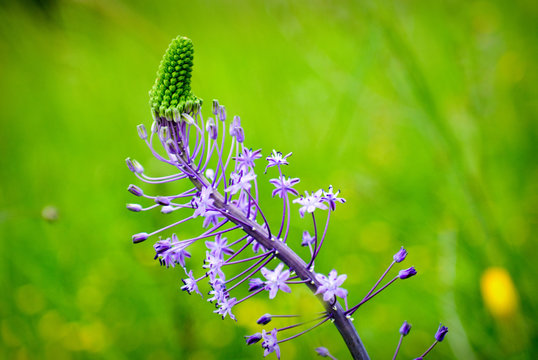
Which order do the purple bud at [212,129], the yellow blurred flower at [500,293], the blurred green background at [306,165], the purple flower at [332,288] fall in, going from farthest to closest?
the blurred green background at [306,165] → the yellow blurred flower at [500,293] → the purple bud at [212,129] → the purple flower at [332,288]

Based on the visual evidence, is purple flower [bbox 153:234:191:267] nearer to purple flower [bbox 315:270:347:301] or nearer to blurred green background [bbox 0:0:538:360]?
purple flower [bbox 315:270:347:301]

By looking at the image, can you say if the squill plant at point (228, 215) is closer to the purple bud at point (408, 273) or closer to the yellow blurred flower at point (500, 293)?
the purple bud at point (408, 273)

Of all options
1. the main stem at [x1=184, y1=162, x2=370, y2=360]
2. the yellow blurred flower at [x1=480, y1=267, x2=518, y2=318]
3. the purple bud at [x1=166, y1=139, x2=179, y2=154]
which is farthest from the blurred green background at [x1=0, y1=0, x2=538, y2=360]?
the purple bud at [x1=166, y1=139, x2=179, y2=154]

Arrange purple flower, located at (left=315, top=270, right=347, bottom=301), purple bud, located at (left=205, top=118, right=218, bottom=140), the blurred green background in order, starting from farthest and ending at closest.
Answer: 1. the blurred green background
2. purple bud, located at (left=205, top=118, right=218, bottom=140)
3. purple flower, located at (left=315, top=270, right=347, bottom=301)

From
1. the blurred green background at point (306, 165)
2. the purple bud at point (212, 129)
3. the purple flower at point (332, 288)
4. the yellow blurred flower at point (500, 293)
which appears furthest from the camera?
the blurred green background at point (306, 165)

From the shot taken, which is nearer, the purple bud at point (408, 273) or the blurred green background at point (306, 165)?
the purple bud at point (408, 273)

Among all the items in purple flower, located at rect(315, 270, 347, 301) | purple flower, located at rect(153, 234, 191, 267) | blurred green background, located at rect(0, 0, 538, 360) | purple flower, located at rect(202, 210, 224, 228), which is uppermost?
blurred green background, located at rect(0, 0, 538, 360)

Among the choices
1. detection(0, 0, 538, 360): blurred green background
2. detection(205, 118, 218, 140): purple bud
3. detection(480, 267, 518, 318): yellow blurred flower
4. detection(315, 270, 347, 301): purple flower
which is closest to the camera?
detection(315, 270, 347, 301): purple flower

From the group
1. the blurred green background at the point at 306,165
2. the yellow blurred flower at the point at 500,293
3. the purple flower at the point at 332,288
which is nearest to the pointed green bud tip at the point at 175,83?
the purple flower at the point at 332,288

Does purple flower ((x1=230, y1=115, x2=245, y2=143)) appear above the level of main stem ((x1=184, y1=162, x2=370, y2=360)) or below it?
above
